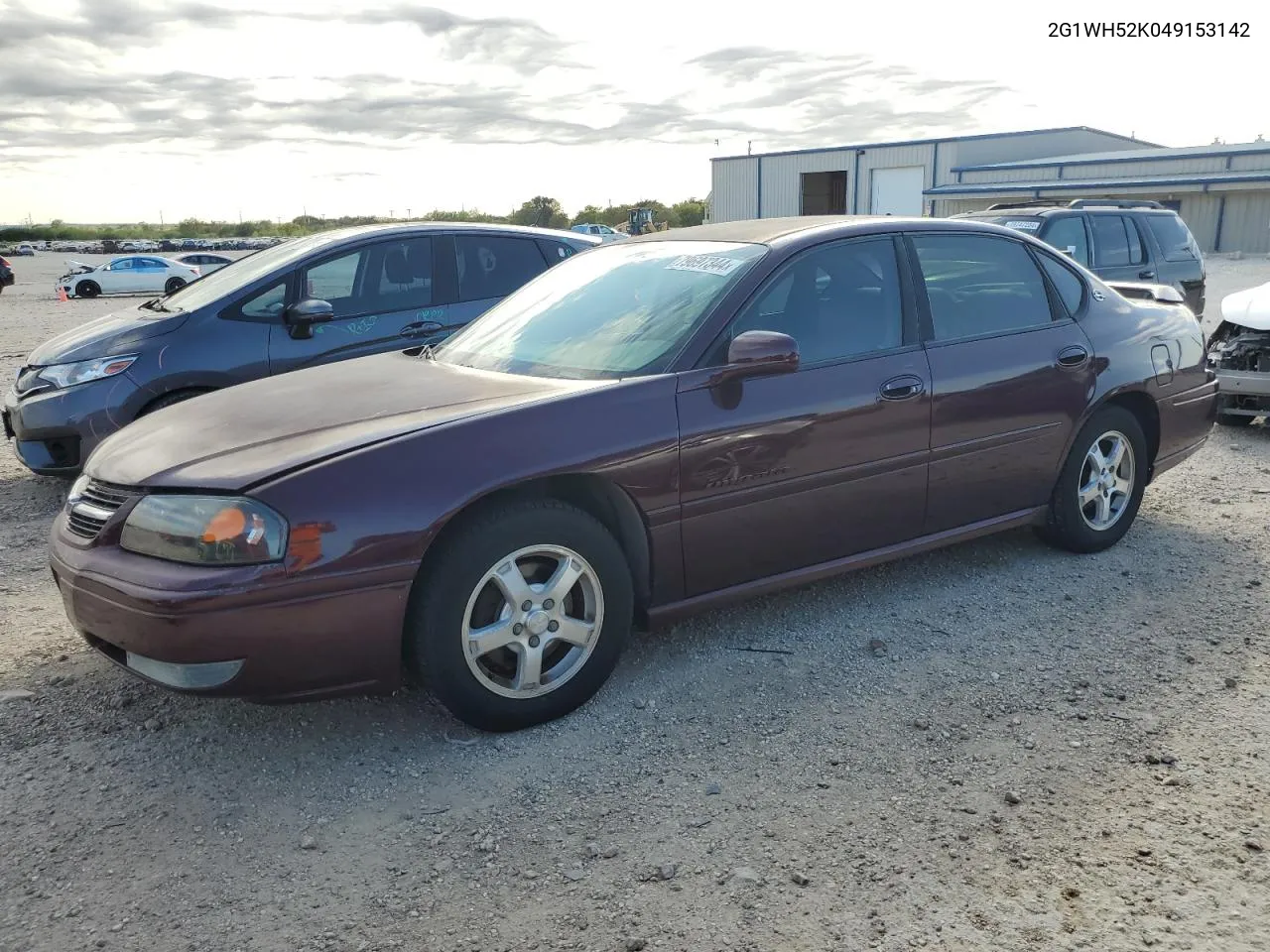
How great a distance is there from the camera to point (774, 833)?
2855 millimetres

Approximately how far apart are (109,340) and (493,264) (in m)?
2.39

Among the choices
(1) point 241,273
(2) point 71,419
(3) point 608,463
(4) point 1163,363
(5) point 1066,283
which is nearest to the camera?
(3) point 608,463

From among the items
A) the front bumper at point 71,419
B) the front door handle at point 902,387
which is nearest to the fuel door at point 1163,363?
the front door handle at point 902,387

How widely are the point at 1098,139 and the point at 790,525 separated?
52.7 metres

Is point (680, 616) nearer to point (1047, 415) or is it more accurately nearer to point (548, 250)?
point (1047, 415)

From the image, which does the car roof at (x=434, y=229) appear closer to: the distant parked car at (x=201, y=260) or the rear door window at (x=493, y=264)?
the rear door window at (x=493, y=264)

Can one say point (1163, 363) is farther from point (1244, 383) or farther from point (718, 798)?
point (718, 798)

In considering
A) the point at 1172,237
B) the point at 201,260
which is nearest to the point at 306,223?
the point at 201,260

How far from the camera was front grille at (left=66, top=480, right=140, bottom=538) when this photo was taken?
327 centimetres

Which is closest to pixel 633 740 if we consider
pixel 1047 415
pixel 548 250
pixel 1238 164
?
pixel 1047 415

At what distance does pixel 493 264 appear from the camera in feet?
23.2

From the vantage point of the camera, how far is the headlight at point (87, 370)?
6102 mm

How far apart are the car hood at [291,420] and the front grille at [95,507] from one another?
0.11 ft

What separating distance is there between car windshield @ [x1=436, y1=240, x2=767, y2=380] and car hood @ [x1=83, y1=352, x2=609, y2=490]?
6.5 inches
